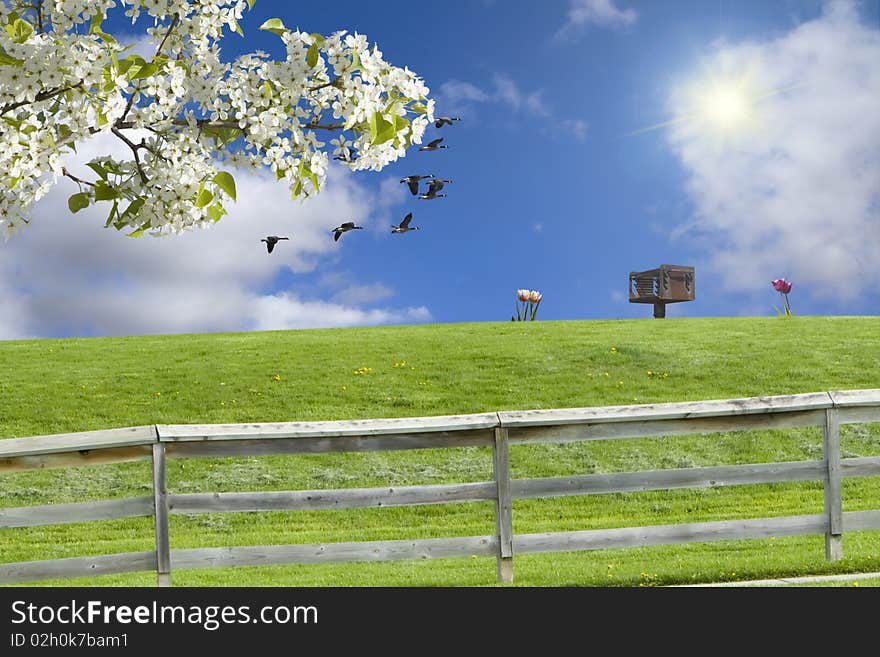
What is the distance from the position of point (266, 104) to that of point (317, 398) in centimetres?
1087

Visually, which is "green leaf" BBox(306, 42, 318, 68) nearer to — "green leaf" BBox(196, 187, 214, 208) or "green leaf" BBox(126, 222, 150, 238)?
"green leaf" BBox(196, 187, 214, 208)

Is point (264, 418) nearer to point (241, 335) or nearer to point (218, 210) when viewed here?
point (241, 335)

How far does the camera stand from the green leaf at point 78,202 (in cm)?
450

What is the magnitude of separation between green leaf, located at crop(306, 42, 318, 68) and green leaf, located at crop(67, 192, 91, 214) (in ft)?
4.84

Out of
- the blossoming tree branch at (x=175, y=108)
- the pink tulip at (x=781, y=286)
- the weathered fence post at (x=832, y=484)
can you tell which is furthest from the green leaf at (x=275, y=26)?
the pink tulip at (x=781, y=286)

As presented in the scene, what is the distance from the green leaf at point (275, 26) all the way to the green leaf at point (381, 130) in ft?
2.22

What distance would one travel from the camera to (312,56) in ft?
13.6

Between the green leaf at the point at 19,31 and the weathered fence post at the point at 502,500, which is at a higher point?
the green leaf at the point at 19,31

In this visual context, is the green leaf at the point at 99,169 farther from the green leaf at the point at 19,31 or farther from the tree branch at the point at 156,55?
the green leaf at the point at 19,31

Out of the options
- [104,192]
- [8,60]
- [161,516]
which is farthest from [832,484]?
[8,60]

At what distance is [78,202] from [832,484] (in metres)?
6.40

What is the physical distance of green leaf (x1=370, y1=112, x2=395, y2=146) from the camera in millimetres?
4051
